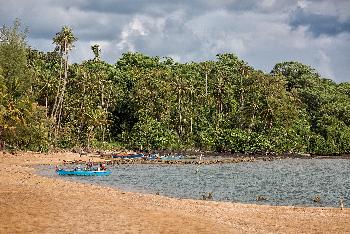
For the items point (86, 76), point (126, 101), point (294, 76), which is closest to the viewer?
point (86, 76)

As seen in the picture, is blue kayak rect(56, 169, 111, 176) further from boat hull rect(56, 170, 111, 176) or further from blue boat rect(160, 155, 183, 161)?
blue boat rect(160, 155, 183, 161)

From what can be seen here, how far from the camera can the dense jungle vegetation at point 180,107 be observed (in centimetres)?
11575

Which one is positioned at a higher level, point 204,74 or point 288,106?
point 204,74

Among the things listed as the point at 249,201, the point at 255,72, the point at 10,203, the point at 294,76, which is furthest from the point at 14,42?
the point at 294,76

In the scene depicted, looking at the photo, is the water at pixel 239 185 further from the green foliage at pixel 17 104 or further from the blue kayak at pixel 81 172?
the green foliage at pixel 17 104

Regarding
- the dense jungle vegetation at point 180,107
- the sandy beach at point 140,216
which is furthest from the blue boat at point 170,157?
the sandy beach at point 140,216

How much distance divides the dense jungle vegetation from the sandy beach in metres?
Answer: 70.5

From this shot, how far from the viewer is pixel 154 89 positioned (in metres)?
128

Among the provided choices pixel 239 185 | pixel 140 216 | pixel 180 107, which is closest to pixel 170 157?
pixel 180 107

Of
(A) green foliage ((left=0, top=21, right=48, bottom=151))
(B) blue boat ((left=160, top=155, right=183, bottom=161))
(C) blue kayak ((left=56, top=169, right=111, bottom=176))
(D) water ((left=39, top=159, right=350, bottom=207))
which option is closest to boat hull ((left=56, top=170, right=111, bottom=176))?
(C) blue kayak ((left=56, top=169, right=111, bottom=176))

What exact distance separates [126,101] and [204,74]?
29271mm

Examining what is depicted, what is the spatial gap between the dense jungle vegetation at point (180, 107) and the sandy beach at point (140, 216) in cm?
7052

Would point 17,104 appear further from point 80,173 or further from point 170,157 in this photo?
point 170,157

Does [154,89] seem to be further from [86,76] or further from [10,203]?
[10,203]
